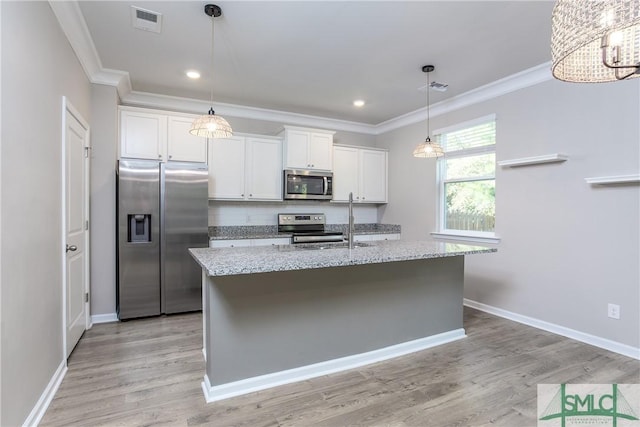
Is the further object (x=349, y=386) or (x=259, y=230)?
(x=259, y=230)

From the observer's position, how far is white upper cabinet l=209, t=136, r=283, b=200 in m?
4.22

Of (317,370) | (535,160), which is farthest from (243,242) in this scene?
(535,160)

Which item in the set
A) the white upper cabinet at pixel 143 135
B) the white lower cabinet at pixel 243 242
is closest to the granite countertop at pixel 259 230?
the white lower cabinet at pixel 243 242

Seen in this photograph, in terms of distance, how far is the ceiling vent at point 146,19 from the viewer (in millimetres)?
2410

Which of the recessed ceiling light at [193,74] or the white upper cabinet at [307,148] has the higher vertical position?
the recessed ceiling light at [193,74]

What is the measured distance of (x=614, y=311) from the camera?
2816 millimetres

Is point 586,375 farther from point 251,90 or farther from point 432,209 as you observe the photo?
point 251,90

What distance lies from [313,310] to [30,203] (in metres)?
1.87

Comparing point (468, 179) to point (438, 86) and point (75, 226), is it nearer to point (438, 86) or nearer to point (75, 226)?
point (438, 86)

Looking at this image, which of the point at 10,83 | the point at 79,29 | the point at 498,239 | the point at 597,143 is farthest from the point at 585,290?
the point at 79,29

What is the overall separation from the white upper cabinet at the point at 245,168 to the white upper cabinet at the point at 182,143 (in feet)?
0.61

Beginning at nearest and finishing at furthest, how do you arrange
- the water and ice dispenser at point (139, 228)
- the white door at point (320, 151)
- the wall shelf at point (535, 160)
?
the wall shelf at point (535, 160)
the water and ice dispenser at point (139, 228)
the white door at point (320, 151)

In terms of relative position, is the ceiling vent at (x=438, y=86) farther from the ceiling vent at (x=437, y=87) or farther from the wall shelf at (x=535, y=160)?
the wall shelf at (x=535, y=160)

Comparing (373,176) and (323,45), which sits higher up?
(323,45)
